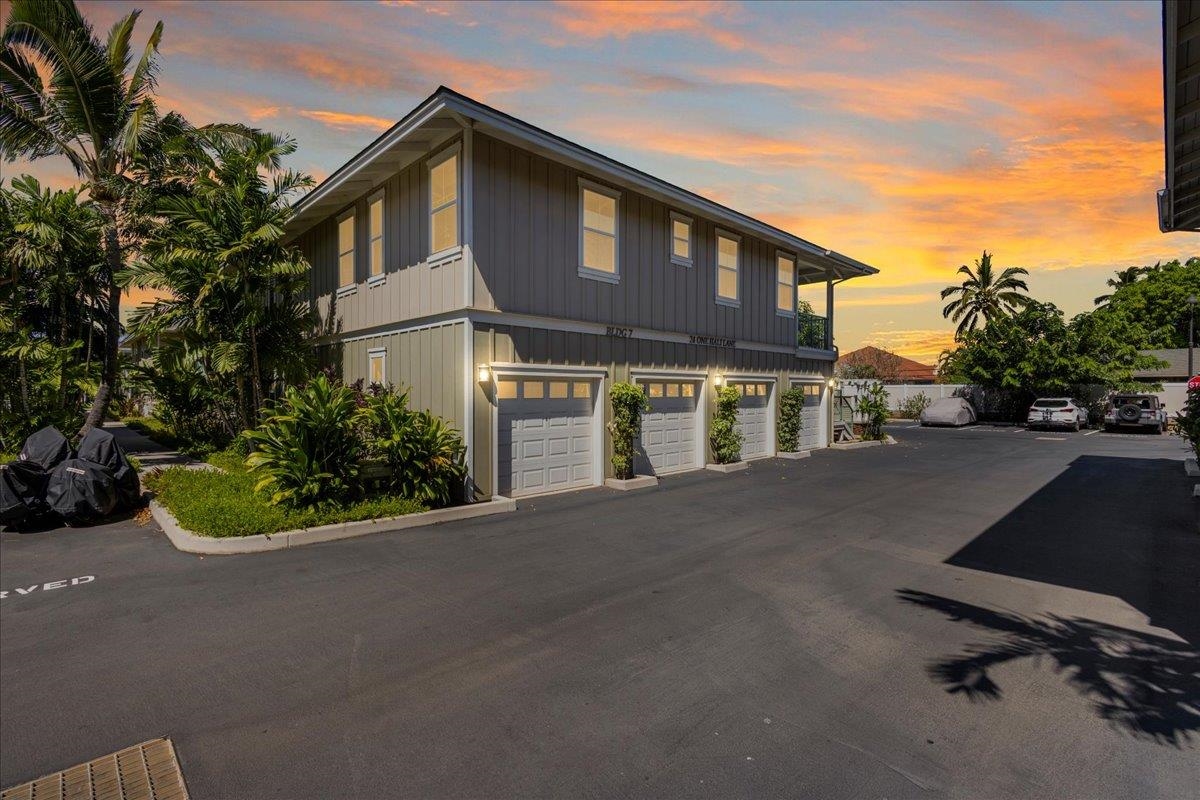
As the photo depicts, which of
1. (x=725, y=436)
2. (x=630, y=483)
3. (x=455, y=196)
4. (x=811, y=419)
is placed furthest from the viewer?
(x=811, y=419)

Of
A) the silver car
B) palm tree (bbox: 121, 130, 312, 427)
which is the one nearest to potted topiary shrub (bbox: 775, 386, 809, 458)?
palm tree (bbox: 121, 130, 312, 427)

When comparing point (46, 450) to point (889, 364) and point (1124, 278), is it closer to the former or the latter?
point (889, 364)

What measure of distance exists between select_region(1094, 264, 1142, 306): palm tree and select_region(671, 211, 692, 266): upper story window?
57.6 meters

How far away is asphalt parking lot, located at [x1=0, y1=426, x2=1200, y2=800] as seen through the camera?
289 cm

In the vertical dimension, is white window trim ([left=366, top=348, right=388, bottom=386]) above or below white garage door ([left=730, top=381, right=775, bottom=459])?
above

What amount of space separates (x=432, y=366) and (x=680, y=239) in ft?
21.9

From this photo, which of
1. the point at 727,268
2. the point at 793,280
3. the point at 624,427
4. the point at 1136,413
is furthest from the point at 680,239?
the point at 1136,413

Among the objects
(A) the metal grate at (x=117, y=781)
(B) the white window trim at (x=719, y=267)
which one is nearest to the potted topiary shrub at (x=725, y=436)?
(B) the white window trim at (x=719, y=267)

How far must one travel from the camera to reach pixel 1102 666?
13.0ft

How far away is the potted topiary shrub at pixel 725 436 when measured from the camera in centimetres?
1352

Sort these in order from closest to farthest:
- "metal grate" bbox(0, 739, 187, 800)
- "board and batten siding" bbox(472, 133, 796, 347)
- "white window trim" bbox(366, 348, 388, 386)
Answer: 1. "metal grate" bbox(0, 739, 187, 800)
2. "board and batten siding" bbox(472, 133, 796, 347)
3. "white window trim" bbox(366, 348, 388, 386)

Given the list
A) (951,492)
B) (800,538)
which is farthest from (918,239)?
(800,538)

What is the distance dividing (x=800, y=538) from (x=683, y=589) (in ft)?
8.72

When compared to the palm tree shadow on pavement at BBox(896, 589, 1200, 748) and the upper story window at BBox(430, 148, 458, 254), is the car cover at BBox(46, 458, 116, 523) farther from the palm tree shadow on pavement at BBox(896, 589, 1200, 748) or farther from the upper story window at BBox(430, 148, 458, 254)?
the palm tree shadow on pavement at BBox(896, 589, 1200, 748)
